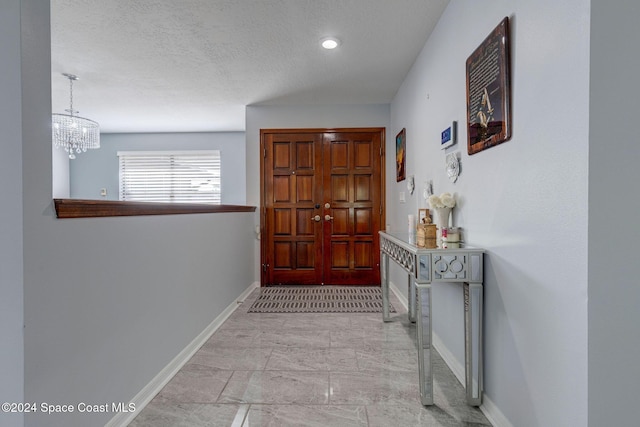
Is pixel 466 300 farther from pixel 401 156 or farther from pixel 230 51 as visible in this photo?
pixel 230 51

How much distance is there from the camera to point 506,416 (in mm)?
1341

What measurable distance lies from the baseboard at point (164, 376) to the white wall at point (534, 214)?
1688 millimetres

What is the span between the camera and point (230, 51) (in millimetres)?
2611

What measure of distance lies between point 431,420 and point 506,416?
32cm

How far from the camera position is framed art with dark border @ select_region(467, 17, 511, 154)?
1.31m

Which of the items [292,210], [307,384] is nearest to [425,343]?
[307,384]

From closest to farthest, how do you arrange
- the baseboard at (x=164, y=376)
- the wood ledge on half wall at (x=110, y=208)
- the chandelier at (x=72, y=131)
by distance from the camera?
1. the wood ledge on half wall at (x=110, y=208)
2. the baseboard at (x=164, y=376)
3. the chandelier at (x=72, y=131)

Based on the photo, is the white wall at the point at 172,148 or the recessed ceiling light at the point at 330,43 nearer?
the recessed ceiling light at the point at 330,43

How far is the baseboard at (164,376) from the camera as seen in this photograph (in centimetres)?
142

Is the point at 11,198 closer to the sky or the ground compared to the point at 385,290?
closer to the sky

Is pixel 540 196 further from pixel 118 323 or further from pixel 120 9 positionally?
pixel 120 9

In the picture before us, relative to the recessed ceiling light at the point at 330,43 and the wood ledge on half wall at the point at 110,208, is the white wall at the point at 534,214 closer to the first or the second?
the recessed ceiling light at the point at 330,43

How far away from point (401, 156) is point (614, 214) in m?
2.56

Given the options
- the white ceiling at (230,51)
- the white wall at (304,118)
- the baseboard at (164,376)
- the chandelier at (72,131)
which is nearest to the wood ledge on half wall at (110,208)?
the baseboard at (164,376)
